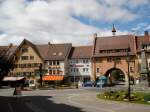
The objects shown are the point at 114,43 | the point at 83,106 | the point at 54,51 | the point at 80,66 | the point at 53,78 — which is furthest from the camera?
the point at 54,51

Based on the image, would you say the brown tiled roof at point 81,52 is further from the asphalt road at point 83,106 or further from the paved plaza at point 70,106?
the asphalt road at point 83,106

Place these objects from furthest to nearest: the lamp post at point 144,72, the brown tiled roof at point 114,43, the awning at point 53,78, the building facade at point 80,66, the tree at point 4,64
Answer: the building facade at point 80,66 → the awning at point 53,78 → the brown tiled roof at point 114,43 → the lamp post at point 144,72 → the tree at point 4,64

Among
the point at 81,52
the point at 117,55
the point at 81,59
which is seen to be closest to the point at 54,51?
the point at 81,52

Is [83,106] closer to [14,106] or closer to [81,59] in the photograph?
[14,106]

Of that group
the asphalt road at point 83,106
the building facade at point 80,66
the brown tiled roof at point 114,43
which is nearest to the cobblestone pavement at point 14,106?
the asphalt road at point 83,106

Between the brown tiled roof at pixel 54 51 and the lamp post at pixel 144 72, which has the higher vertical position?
the brown tiled roof at pixel 54 51

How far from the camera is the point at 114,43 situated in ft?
324

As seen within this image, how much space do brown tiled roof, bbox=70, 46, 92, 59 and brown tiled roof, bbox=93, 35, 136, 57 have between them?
230 centimetres

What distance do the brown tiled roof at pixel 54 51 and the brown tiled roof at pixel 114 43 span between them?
28.7 feet

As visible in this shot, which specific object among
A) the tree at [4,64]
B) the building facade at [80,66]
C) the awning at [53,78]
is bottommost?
the awning at [53,78]

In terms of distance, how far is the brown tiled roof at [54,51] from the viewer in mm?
101050

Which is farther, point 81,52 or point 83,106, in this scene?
point 81,52

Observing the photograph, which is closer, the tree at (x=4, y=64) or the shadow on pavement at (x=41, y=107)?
the tree at (x=4, y=64)

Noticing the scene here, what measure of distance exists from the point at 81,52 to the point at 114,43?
10120 millimetres
